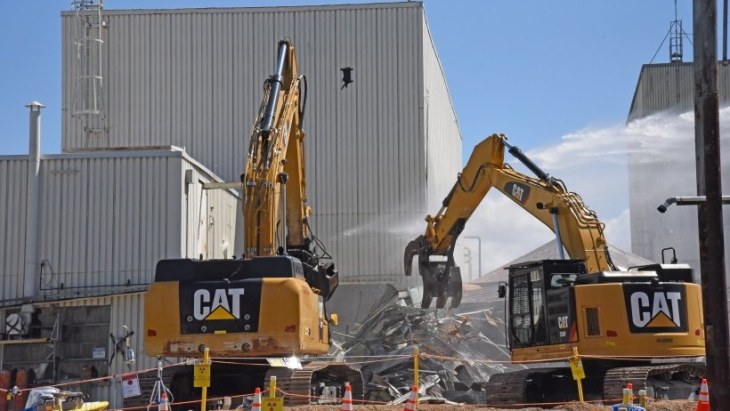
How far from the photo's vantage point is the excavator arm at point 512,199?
23016mm

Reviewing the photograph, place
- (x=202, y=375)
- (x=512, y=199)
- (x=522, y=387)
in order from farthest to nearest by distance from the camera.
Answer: (x=512, y=199) → (x=522, y=387) → (x=202, y=375)

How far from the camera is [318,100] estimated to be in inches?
1583

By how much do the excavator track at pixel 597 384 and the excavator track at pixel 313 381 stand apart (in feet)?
9.35

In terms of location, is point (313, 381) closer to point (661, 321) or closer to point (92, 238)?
point (661, 321)

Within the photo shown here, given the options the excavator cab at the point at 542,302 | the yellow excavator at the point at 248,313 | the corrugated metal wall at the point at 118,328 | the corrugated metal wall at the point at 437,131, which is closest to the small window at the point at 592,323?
the excavator cab at the point at 542,302

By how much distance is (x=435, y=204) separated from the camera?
42219mm

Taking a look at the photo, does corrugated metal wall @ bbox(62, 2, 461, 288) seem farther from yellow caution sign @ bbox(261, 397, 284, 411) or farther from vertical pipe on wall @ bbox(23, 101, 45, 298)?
yellow caution sign @ bbox(261, 397, 284, 411)

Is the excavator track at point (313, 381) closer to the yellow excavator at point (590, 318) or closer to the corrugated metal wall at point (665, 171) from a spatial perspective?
the yellow excavator at point (590, 318)

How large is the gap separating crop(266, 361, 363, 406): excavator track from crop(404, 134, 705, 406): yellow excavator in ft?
9.33

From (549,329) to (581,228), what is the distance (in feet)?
7.78

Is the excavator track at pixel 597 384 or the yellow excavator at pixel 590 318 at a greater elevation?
the yellow excavator at pixel 590 318

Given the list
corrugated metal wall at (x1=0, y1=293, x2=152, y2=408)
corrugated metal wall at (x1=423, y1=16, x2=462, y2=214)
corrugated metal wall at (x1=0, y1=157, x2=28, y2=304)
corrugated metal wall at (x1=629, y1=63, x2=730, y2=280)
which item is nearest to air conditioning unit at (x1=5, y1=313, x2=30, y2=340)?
corrugated metal wall at (x1=0, y1=293, x2=152, y2=408)

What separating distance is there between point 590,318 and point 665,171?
25657 mm

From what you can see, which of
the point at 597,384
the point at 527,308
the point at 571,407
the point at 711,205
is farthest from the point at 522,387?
the point at 711,205
